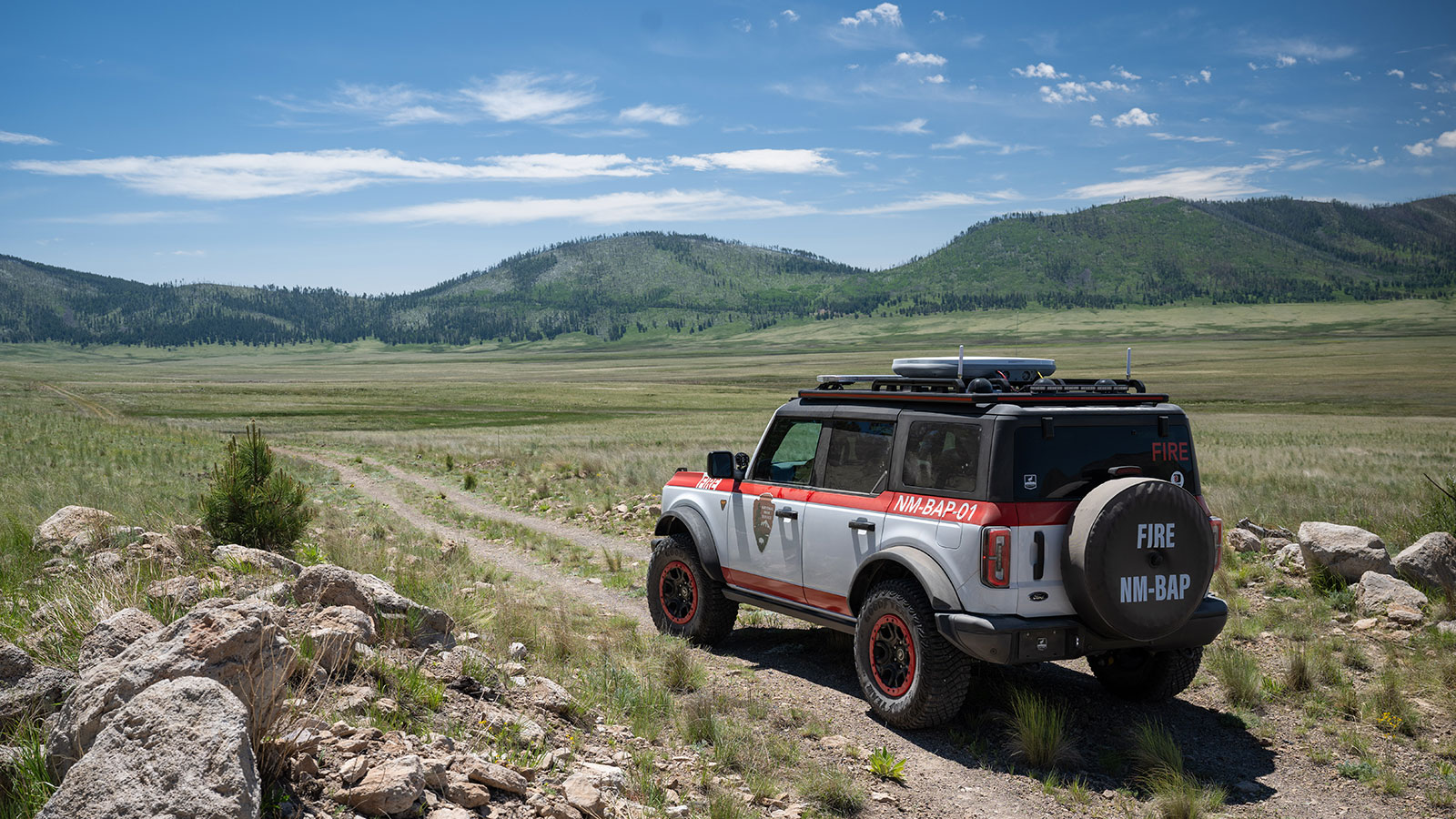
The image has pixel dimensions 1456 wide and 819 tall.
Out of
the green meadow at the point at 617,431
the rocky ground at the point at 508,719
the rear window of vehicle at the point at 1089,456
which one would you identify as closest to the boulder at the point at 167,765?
the rocky ground at the point at 508,719

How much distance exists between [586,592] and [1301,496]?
1526 centimetres

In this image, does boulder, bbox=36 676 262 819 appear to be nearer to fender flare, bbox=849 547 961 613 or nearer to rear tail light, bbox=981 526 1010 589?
fender flare, bbox=849 547 961 613

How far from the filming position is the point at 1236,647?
8.56 m

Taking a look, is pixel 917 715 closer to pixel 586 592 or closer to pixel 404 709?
pixel 404 709

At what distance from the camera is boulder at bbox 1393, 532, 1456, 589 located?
31.1 ft

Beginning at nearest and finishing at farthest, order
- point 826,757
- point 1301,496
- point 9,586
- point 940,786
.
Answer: point 940,786, point 826,757, point 9,586, point 1301,496

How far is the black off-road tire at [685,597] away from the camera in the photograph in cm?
870

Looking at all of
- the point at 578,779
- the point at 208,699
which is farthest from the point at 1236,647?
the point at 208,699

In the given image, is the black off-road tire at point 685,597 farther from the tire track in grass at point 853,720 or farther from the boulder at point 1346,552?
the boulder at point 1346,552

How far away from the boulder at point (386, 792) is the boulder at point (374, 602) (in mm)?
2336

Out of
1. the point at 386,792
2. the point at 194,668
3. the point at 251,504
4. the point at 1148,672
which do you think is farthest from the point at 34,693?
the point at 1148,672

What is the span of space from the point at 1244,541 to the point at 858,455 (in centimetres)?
796

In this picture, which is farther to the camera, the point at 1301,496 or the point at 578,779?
the point at 1301,496

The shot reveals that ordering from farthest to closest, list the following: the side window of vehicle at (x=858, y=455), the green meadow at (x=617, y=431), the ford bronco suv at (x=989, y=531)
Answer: the green meadow at (x=617, y=431) → the side window of vehicle at (x=858, y=455) → the ford bronco suv at (x=989, y=531)
